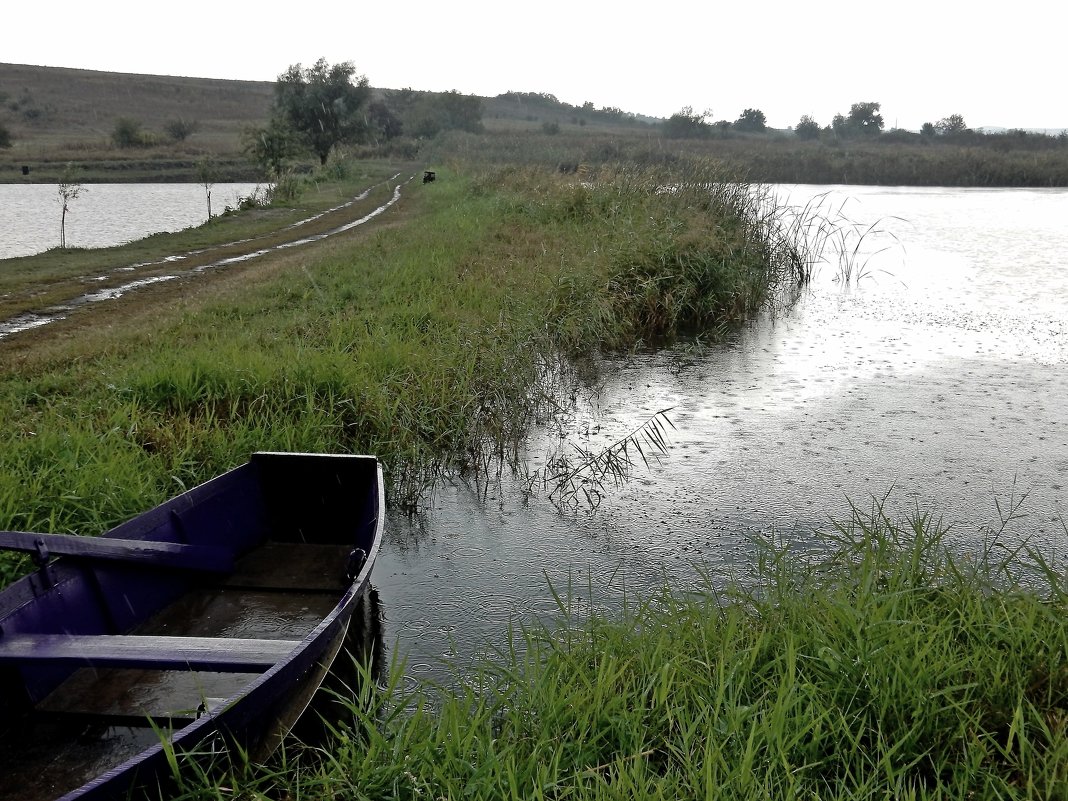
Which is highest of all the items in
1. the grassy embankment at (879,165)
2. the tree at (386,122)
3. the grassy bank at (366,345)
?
the tree at (386,122)

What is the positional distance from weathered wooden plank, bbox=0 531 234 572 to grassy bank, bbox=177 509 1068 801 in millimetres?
1347

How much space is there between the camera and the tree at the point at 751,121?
77938 millimetres

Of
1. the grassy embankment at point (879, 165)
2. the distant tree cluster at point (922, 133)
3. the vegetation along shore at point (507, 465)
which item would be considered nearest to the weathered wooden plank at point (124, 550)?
the vegetation along shore at point (507, 465)

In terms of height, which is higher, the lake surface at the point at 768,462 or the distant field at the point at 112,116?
the distant field at the point at 112,116

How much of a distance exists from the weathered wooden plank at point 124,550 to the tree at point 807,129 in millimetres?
72068

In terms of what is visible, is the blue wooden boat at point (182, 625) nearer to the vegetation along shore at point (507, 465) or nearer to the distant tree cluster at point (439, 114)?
the vegetation along shore at point (507, 465)

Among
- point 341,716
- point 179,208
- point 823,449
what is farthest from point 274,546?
point 179,208


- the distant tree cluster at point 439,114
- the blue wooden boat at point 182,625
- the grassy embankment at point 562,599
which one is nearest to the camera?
the grassy embankment at point 562,599

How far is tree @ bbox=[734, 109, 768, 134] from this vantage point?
77938mm

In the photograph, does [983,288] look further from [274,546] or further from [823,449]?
[274,546]

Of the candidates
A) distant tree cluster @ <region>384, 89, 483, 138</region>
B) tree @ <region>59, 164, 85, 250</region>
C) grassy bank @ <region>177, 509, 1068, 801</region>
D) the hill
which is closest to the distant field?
the hill

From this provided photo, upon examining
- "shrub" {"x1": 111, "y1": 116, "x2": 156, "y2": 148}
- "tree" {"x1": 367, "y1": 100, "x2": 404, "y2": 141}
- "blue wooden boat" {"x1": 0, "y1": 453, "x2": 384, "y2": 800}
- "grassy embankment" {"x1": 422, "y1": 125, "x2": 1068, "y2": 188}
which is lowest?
"blue wooden boat" {"x1": 0, "y1": 453, "x2": 384, "y2": 800}

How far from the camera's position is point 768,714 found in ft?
9.64

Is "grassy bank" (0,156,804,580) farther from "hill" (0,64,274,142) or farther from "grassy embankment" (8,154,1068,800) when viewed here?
"hill" (0,64,274,142)
